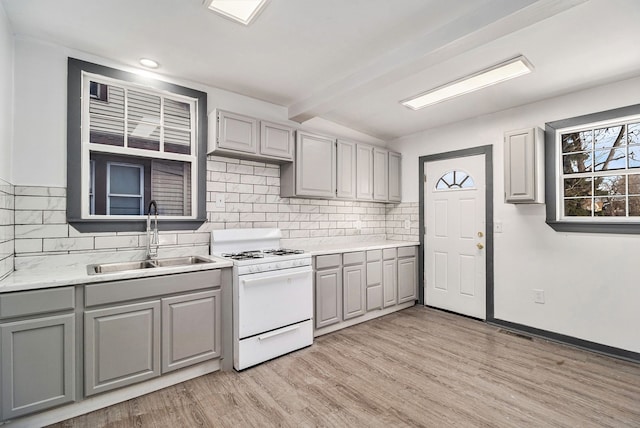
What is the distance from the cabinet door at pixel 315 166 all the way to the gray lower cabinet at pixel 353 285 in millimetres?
835

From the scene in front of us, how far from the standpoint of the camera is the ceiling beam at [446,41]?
1.79m

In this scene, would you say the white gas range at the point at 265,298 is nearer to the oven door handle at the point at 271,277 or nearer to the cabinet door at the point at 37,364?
the oven door handle at the point at 271,277

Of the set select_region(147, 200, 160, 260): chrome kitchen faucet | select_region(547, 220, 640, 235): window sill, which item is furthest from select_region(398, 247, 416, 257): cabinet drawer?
select_region(147, 200, 160, 260): chrome kitchen faucet

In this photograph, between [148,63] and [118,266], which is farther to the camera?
[148,63]

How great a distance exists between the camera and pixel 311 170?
3.63m

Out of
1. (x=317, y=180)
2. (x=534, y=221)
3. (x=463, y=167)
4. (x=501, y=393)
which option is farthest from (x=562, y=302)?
(x=317, y=180)

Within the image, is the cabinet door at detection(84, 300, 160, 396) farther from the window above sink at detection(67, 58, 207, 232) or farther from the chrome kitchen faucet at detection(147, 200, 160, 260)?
the window above sink at detection(67, 58, 207, 232)

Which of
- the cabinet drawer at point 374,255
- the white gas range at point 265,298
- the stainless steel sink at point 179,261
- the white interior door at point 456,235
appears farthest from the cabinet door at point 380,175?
the stainless steel sink at point 179,261

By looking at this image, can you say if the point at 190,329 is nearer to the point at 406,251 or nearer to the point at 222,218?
the point at 222,218

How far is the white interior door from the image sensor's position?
3848 millimetres

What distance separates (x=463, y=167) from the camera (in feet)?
13.2

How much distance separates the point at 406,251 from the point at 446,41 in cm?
277

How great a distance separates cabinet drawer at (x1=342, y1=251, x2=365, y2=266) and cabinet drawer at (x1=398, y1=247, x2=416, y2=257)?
751 mm

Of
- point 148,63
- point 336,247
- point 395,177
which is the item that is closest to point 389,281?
point 336,247
